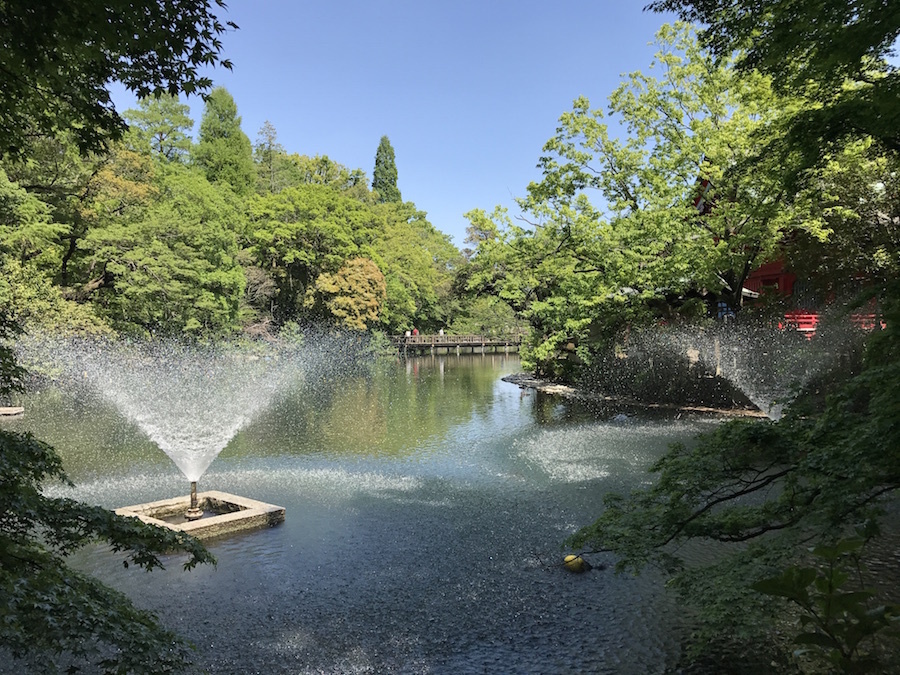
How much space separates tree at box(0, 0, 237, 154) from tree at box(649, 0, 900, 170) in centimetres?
499

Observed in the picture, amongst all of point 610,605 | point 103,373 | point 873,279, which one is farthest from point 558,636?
point 103,373

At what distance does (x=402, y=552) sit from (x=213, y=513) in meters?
3.64

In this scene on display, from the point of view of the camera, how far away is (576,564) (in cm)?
771

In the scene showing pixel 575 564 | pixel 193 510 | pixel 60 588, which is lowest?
pixel 575 564

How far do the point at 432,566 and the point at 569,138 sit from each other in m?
17.7

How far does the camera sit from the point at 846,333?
15.7 meters

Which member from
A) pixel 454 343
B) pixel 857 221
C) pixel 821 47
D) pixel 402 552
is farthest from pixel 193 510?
pixel 454 343

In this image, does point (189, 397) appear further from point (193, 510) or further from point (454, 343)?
point (454, 343)

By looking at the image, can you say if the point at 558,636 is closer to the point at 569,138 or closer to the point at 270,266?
the point at 569,138

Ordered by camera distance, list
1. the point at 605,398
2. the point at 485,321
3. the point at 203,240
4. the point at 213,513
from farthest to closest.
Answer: the point at 485,321
the point at 203,240
the point at 605,398
the point at 213,513

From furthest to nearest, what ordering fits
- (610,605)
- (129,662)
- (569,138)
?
(569,138)
(610,605)
(129,662)

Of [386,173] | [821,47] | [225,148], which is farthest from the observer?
[386,173]

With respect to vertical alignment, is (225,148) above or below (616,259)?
above

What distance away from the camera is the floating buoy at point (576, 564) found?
25.2 ft
